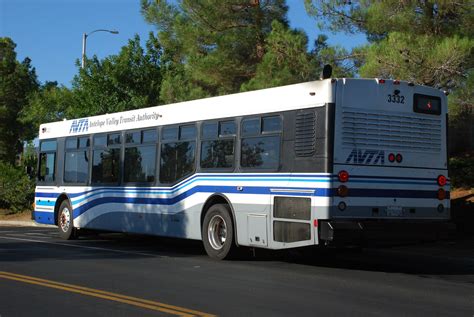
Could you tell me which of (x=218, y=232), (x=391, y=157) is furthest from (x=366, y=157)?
(x=218, y=232)

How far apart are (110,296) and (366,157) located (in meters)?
4.80

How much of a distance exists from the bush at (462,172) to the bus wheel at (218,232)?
A: 1032cm

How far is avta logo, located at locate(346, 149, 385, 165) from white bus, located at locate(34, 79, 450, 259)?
0.7 inches

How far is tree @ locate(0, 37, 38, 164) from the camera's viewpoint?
42062mm

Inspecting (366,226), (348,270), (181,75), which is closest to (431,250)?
(348,270)


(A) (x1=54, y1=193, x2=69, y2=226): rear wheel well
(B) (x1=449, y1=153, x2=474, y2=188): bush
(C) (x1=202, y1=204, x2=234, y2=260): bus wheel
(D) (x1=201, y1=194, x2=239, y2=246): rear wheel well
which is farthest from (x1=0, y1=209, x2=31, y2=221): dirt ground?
(B) (x1=449, y1=153, x2=474, y2=188): bush

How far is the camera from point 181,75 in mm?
25172

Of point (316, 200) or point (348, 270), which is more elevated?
point (316, 200)

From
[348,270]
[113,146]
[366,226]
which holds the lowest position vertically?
[348,270]

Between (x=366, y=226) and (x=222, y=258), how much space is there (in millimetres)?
3246

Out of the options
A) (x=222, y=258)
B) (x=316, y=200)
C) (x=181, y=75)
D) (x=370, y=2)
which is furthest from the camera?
(x=181, y=75)

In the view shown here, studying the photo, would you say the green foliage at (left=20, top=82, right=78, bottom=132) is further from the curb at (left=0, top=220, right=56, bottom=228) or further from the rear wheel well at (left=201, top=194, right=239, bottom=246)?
the rear wheel well at (left=201, top=194, right=239, bottom=246)

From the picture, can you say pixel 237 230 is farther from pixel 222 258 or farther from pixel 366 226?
pixel 366 226

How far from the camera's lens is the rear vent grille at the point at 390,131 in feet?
34.4
